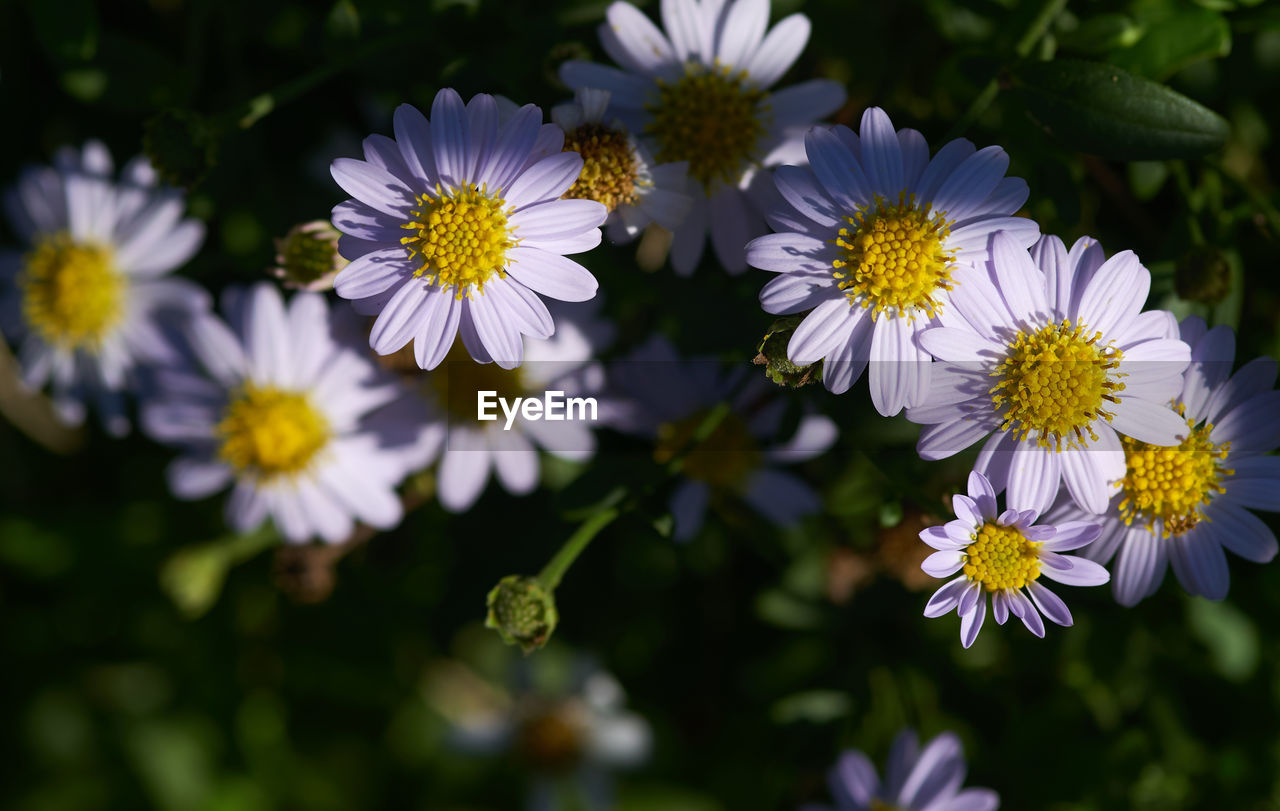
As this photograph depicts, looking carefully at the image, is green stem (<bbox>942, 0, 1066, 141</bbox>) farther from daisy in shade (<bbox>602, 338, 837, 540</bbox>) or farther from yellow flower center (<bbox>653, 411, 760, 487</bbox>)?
yellow flower center (<bbox>653, 411, 760, 487</bbox>)

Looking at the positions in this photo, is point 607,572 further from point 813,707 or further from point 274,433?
point 274,433

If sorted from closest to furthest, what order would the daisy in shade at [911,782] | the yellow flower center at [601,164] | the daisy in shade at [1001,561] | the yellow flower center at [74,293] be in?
the daisy in shade at [1001,561]
the yellow flower center at [601,164]
the daisy in shade at [911,782]
the yellow flower center at [74,293]

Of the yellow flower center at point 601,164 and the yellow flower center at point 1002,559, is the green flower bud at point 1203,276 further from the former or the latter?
the yellow flower center at point 601,164

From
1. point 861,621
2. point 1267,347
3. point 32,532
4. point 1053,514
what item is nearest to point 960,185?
point 1053,514

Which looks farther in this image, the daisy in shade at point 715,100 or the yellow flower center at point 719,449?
the yellow flower center at point 719,449

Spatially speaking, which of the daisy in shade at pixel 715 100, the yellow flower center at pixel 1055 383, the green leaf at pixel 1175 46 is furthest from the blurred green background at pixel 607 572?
the yellow flower center at pixel 1055 383

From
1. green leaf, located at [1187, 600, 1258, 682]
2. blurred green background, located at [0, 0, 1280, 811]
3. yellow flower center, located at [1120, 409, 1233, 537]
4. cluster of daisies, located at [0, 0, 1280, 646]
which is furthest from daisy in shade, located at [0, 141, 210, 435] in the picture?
green leaf, located at [1187, 600, 1258, 682]

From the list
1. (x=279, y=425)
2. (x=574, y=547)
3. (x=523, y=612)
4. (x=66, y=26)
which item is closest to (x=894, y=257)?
(x=574, y=547)
